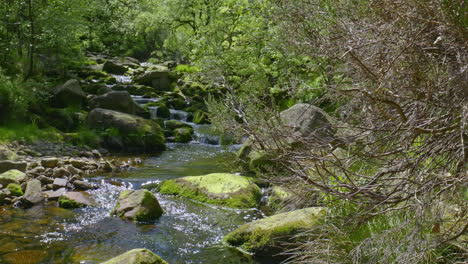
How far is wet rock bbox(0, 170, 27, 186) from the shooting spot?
760cm

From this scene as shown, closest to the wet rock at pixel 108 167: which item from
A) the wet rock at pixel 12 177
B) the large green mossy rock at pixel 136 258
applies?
the wet rock at pixel 12 177

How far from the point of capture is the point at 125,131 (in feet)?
42.9

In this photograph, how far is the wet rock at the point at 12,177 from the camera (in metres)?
7.60

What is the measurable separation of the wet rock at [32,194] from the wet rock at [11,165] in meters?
1.05

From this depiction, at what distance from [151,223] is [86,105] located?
9931mm

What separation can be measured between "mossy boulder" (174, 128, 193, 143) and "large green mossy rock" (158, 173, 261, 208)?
6.44 metres

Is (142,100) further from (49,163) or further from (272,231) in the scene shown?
(272,231)

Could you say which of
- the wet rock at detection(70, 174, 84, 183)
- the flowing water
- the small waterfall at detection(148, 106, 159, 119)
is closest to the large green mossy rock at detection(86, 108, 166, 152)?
the small waterfall at detection(148, 106, 159, 119)

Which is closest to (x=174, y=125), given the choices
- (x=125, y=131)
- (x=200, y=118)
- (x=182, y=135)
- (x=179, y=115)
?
(x=182, y=135)

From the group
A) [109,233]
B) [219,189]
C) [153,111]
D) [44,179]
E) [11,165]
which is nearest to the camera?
[109,233]

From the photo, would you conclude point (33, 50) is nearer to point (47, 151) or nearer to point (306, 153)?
point (47, 151)

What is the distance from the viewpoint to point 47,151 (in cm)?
1079

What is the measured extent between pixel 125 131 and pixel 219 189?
6.23 m

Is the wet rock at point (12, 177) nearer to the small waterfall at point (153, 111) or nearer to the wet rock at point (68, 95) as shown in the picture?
the wet rock at point (68, 95)
